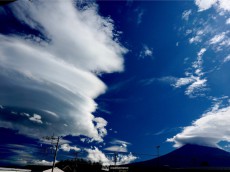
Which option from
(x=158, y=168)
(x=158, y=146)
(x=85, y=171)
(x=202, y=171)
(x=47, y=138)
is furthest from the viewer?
(x=85, y=171)

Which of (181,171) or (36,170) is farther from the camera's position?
(36,170)

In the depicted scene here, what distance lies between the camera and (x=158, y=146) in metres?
70.2

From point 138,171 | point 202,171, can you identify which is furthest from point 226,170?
point 138,171

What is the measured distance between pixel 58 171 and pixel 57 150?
1532 cm

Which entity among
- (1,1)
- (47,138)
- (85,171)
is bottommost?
(85,171)

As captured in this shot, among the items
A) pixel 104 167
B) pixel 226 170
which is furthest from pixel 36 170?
pixel 226 170

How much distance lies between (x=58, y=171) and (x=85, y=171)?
4445 cm

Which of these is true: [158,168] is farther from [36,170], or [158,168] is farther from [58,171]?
[36,170]

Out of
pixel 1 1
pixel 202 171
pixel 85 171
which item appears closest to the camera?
pixel 1 1

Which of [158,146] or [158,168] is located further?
[158,146]

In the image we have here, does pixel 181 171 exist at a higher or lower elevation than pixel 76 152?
lower

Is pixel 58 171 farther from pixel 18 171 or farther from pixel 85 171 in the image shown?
pixel 85 171

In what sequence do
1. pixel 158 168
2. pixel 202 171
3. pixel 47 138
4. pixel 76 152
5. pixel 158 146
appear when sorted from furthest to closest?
1. pixel 158 146
2. pixel 76 152
3. pixel 158 168
4. pixel 47 138
5. pixel 202 171

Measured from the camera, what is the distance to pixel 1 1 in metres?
3.41
